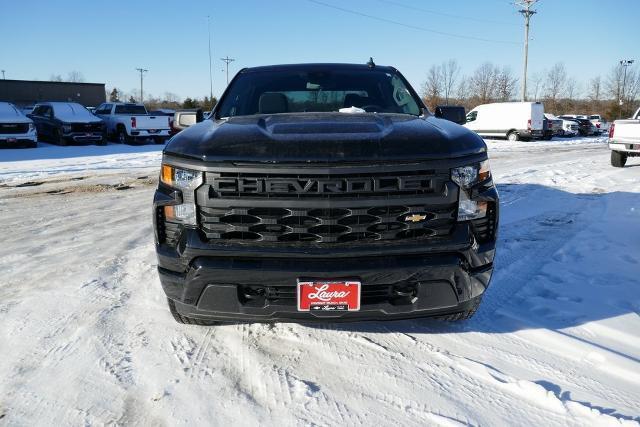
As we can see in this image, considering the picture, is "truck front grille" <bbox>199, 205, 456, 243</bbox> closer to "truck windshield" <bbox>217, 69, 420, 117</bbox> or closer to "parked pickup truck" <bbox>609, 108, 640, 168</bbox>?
"truck windshield" <bbox>217, 69, 420, 117</bbox>

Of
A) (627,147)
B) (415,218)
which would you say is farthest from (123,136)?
(415,218)

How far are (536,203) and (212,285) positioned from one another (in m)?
6.02

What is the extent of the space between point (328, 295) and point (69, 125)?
17.8 metres

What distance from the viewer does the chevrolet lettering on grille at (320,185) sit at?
94.9 inches

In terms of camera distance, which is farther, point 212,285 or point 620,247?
point 620,247

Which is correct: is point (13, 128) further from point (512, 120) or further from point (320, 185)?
point (512, 120)

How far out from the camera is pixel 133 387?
2467 millimetres

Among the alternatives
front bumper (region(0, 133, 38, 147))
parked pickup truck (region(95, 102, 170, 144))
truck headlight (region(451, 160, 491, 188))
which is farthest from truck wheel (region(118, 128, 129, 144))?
truck headlight (region(451, 160, 491, 188))

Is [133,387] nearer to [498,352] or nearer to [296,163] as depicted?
[296,163]

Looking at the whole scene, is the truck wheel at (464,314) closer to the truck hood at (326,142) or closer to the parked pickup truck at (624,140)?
the truck hood at (326,142)

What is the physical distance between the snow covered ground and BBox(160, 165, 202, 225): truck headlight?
819 millimetres

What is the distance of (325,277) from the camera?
2393 mm

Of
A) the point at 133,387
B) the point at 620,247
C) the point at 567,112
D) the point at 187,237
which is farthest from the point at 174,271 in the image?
the point at 567,112

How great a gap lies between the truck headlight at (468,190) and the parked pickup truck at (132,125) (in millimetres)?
17606
